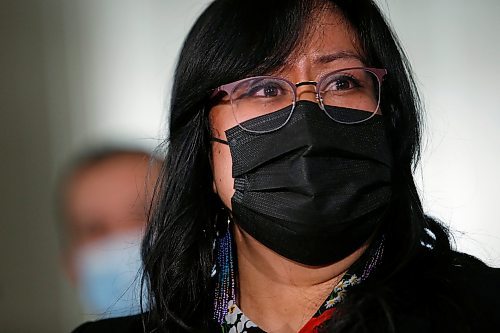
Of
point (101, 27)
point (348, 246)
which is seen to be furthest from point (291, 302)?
point (101, 27)

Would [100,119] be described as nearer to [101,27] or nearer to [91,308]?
[101,27]

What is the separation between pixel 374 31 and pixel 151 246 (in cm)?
59

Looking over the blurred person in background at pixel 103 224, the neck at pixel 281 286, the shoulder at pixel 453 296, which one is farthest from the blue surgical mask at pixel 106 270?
the shoulder at pixel 453 296

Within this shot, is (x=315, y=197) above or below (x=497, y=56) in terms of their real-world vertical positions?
below

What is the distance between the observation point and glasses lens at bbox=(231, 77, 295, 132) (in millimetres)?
1301

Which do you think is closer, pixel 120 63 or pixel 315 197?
pixel 315 197

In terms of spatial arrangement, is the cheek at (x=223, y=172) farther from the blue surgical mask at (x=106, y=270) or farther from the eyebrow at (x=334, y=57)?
the blue surgical mask at (x=106, y=270)

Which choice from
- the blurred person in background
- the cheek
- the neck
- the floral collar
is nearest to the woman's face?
the cheek

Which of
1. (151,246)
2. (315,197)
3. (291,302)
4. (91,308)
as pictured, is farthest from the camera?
(91,308)

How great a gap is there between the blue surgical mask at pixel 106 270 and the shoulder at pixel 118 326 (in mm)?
797

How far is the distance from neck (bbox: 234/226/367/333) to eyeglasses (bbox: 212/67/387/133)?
22 centimetres

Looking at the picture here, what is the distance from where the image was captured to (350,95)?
1.34 metres

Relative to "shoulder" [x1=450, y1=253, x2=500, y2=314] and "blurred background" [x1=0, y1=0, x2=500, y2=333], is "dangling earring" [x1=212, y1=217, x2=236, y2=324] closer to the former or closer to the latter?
"shoulder" [x1=450, y1=253, x2=500, y2=314]

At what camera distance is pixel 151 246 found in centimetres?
152
